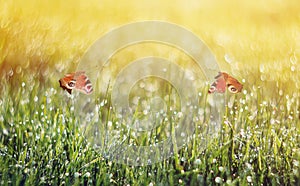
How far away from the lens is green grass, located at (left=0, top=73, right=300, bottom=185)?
157cm

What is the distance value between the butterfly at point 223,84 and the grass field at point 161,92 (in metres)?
0.02

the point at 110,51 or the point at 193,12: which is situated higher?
the point at 193,12

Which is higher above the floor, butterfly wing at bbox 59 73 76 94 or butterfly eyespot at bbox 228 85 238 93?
butterfly wing at bbox 59 73 76 94

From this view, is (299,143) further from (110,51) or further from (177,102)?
(110,51)

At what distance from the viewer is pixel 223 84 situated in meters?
1.64

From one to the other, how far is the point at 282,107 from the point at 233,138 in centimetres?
17

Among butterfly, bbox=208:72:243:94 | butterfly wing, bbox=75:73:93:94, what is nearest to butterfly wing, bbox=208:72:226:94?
butterfly, bbox=208:72:243:94

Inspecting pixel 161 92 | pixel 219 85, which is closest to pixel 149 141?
pixel 161 92

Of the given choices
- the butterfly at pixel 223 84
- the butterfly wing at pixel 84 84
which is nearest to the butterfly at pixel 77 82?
the butterfly wing at pixel 84 84

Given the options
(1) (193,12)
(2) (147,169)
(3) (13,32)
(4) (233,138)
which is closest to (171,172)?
(2) (147,169)

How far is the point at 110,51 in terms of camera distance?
5.40 ft

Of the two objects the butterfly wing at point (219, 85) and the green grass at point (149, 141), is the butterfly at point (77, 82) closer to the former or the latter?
the green grass at point (149, 141)

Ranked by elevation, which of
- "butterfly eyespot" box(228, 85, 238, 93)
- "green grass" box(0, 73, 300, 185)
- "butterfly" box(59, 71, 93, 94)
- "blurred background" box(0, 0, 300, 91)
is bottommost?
"green grass" box(0, 73, 300, 185)

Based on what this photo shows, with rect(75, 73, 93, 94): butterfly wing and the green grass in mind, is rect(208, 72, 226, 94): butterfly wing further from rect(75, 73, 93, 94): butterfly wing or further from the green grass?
rect(75, 73, 93, 94): butterfly wing
